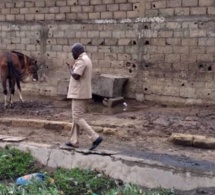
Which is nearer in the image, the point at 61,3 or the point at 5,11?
the point at 61,3

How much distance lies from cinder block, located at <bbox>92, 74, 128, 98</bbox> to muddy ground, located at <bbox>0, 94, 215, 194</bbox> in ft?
1.09

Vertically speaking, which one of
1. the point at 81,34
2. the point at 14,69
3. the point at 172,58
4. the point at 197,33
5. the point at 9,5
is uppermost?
the point at 9,5

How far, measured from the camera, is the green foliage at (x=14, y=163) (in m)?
7.11

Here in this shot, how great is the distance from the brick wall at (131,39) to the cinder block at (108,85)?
1.11ft

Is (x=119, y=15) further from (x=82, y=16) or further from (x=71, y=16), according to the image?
(x=71, y=16)

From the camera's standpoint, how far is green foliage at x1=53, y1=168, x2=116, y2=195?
625 cm

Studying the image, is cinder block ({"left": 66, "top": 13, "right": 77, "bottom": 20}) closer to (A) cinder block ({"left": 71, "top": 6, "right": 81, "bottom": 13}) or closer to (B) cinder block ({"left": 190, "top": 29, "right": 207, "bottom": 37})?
(A) cinder block ({"left": 71, "top": 6, "right": 81, "bottom": 13})

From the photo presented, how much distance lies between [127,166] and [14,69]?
17.0 ft

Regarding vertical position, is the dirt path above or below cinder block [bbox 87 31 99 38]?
below

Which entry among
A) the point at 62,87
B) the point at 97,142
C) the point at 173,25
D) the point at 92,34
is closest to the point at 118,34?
the point at 92,34

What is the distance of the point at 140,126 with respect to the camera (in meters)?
8.72

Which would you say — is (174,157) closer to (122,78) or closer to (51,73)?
(122,78)

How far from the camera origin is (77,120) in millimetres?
7062

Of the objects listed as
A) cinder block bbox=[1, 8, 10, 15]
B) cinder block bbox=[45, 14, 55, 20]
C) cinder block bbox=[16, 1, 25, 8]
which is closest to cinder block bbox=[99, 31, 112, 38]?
cinder block bbox=[45, 14, 55, 20]
